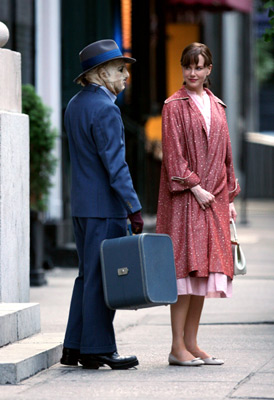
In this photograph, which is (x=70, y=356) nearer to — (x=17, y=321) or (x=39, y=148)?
(x=17, y=321)

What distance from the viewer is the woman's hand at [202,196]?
20.6 ft

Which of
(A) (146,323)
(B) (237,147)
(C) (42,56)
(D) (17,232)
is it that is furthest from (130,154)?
(B) (237,147)

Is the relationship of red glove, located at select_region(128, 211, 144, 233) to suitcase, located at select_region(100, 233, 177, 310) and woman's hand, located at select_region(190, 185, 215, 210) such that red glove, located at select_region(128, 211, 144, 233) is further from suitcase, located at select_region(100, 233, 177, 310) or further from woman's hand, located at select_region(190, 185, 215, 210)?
woman's hand, located at select_region(190, 185, 215, 210)

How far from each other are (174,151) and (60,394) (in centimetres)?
167

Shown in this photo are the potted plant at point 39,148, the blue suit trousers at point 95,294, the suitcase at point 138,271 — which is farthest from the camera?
the potted plant at point 39,148

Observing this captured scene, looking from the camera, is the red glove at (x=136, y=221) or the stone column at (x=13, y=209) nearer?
the red glove at (x=136, y=221)

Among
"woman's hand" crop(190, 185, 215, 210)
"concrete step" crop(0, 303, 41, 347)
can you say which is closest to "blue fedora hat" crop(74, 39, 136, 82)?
"woman's hand" crop(190, 185, 215, 210)

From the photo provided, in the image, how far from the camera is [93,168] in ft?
20.1

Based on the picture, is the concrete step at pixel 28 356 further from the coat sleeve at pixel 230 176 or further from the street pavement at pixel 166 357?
the coat sleeve at pixel 230 176

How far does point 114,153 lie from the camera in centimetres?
603

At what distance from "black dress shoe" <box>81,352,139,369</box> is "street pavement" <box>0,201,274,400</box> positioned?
0.04m

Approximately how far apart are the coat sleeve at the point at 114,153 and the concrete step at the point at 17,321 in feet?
3.40

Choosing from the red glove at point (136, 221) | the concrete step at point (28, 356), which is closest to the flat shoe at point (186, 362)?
the concrete step at point (28, 356)

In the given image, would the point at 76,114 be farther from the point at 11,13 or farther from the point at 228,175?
the point at 11,13
